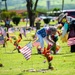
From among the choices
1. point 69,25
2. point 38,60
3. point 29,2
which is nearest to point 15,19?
point 29,2

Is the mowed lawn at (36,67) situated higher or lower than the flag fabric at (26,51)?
lower

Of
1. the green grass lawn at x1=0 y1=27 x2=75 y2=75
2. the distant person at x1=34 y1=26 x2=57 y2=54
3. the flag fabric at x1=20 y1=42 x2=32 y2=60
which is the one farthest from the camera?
the distant person at x1=34 y1=26 x2=57 y2=54

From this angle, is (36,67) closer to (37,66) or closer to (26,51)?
(37,66)

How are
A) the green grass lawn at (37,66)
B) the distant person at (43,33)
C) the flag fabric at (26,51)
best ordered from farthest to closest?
the distant person at (43,33)
the flag fabric at (26,51)
the green grass lawn at (37,66)

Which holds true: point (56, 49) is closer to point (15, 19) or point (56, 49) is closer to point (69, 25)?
point (69, 25)

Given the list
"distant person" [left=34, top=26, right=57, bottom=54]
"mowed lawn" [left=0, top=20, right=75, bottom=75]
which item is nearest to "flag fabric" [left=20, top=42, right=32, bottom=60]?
"mowed lawn" [left=0, top=20, right=75, bottom=75]

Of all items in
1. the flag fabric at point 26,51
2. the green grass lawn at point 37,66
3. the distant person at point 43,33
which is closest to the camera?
the green grass lawn at point 37,66

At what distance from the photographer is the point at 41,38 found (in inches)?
643

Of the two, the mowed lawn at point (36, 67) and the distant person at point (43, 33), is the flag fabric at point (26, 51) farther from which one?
the distant person at point (43, 33)

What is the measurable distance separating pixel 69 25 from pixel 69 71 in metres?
8.10

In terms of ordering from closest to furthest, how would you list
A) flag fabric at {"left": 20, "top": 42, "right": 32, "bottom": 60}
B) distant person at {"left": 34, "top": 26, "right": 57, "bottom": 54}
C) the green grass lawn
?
the green grass lawn < flag fabric at {"left": 20, "top": 42, "right": 32, "bottom": 60} < distant person at {"left": 34, "top": 26, "right": 57, "bottom": 54}

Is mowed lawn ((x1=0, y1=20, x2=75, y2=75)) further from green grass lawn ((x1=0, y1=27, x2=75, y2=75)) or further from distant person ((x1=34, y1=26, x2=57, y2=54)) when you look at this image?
distant person ((x1=34, y1=26, x2=57, y2=54))

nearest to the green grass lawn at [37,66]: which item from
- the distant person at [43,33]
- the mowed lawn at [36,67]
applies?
the mowed lawn at [36,67]

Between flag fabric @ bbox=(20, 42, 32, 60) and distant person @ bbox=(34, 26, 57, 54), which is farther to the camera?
distant person @ bbox=(34, 26, 57, 54)
